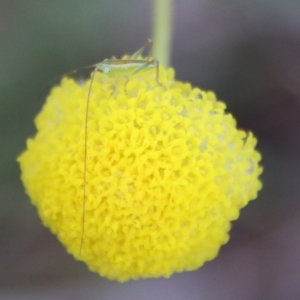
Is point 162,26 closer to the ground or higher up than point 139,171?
higher up

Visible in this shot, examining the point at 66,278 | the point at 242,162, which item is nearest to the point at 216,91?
the point at 242,162

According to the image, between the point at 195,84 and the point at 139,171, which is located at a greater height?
the point at 195,84

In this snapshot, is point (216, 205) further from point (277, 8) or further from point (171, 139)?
point (277, 8)

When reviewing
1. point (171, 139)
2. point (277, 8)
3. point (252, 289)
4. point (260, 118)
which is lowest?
point (252, 289)

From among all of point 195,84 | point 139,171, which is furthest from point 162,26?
point 139,171

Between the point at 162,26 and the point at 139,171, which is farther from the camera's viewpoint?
the point at 162,26

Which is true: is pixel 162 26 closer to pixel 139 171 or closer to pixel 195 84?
pixel 195 84
